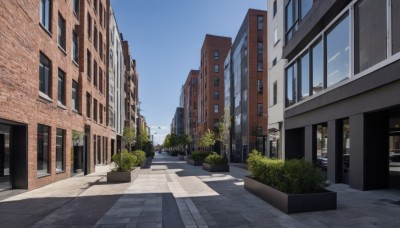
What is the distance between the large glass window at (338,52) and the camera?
51.6ft

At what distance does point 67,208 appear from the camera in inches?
451

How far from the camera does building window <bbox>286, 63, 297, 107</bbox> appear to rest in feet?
78.6

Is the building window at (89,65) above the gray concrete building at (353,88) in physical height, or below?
above

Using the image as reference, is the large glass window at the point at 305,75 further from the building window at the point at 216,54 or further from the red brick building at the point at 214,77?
the building window at the point at 216,54

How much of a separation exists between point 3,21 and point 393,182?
16263 mm

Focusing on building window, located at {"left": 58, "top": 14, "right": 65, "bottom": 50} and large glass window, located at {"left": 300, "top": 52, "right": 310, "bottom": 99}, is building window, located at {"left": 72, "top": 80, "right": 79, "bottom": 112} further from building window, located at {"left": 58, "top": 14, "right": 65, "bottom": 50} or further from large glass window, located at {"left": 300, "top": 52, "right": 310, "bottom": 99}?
large glass window, located at {"left": 300, "top": 52, "right": 310, "bottom": 99}

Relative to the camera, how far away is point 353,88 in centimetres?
1479

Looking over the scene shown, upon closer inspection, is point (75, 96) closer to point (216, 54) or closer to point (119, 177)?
point (119, 177)

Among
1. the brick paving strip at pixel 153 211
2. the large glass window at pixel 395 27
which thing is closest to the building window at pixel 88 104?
the brick paving strip at pixel 153 211

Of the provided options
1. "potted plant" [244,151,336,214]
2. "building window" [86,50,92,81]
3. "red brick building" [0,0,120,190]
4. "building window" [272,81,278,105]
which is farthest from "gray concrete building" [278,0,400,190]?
"building window" [86,50,92,81]

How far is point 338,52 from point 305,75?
512cm

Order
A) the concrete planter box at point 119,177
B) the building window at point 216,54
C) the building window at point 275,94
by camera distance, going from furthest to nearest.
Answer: the building window at point 216,54 → the building window at point 275,94 → the concrete planter box at point 119,177

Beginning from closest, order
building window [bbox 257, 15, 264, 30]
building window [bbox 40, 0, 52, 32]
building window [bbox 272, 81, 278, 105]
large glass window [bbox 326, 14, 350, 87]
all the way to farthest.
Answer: large glass window [bbox 326, 14, 350, 87], building window [bbox 40, 0, 52, 32], building window [bbox 272, 81, 278, 105], building window [bbox 257, 15, 264, 30]

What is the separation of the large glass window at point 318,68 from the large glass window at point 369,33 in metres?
4.04
